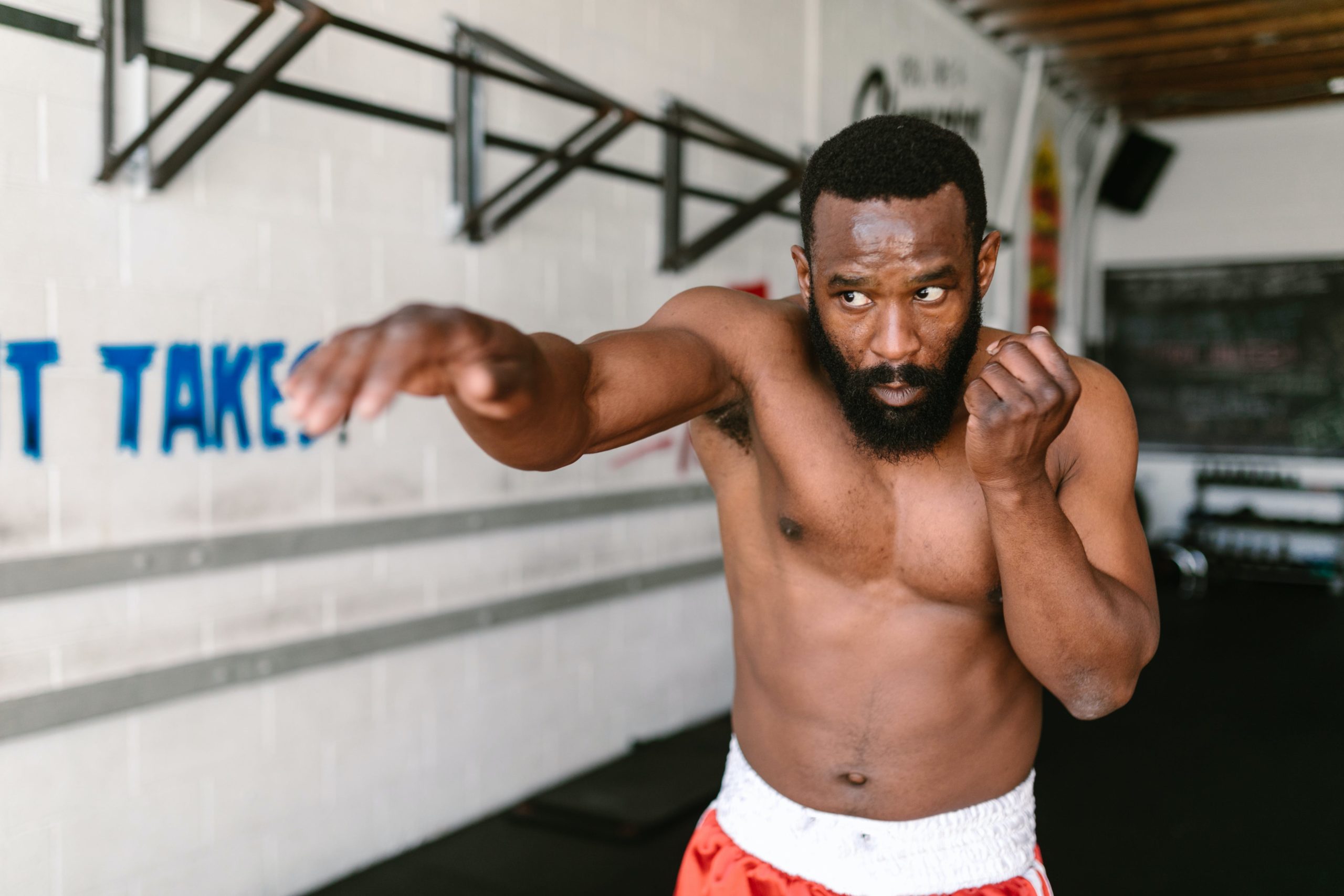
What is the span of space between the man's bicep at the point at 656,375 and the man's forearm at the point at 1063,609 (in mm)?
345

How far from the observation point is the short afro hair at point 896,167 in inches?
49.1

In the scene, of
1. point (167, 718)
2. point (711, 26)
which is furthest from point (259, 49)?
point (711, 26)

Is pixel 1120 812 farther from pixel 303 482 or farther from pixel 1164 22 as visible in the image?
pixel 1164 22

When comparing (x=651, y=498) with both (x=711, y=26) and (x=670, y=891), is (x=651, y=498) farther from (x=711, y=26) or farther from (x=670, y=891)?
(x=711, y=26)

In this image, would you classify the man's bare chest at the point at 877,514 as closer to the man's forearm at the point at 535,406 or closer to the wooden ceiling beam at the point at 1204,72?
the man's forearm at the point at 535,406

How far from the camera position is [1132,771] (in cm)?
350

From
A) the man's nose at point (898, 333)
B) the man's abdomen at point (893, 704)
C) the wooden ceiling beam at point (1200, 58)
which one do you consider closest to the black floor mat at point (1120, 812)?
the man's abdomen at point (893, 704)

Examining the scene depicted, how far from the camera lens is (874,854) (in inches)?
55.5

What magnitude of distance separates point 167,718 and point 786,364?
1.52 meters

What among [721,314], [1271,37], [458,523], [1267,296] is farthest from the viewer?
[1267,296]

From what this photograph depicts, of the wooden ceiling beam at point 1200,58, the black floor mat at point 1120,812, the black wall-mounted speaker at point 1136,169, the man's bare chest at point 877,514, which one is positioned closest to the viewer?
the man's bare chest at point 877,514

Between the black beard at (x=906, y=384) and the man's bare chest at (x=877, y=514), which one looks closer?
the black beard at (x=906, y=384)

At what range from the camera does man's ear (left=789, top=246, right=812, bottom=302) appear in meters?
1.35

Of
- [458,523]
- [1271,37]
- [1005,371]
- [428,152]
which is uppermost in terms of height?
[1271,37]
